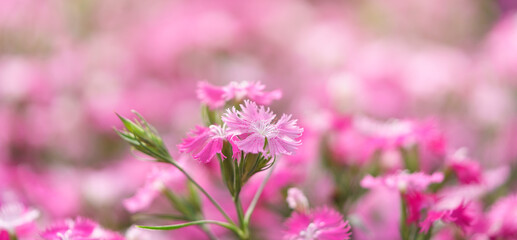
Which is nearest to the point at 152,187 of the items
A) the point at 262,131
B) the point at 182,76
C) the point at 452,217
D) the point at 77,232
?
the point at 77,232

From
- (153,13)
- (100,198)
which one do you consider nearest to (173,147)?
(100,198)

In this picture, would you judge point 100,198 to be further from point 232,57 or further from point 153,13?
point 153,13

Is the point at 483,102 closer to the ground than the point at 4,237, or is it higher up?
higher up

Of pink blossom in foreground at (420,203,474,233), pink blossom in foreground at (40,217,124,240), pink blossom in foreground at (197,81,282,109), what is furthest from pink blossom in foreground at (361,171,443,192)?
pink blossom in foreground at (40,217,124,240)

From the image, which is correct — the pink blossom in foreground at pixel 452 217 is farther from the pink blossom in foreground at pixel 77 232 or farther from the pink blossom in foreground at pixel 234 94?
the pink blossom in foreground at pixel 77 232

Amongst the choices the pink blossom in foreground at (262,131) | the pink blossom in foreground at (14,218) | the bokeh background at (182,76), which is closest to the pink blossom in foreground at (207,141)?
the pink blossom in foreground at (262,131)

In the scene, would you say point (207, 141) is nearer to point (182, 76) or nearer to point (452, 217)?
point (452, 217)
